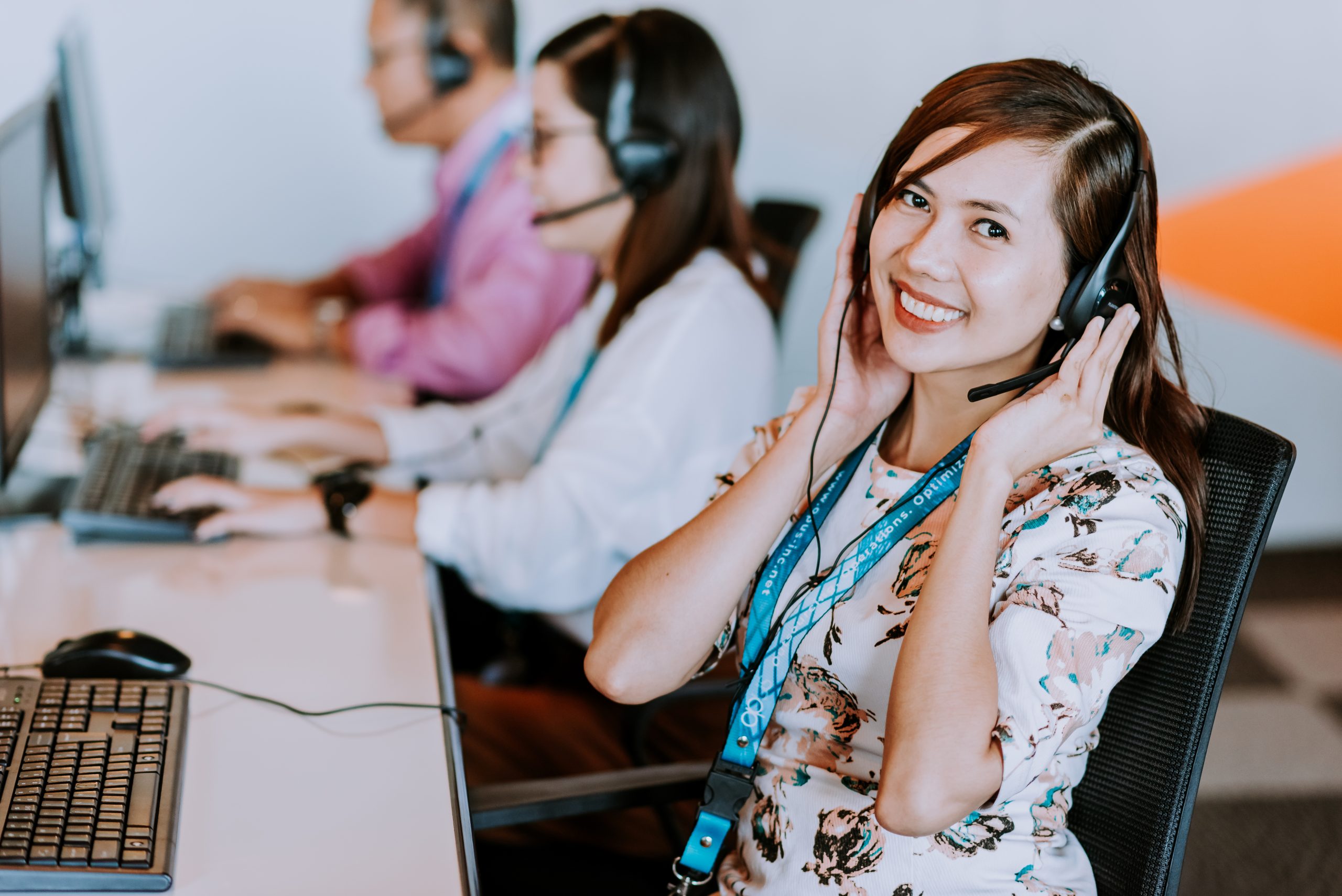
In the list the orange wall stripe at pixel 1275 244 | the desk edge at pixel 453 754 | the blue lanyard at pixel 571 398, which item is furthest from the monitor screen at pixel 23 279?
the orange wall stripe at pixel 1275 244

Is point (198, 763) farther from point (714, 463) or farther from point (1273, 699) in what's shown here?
point (1273, 699)

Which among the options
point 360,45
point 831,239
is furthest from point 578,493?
point 360,45

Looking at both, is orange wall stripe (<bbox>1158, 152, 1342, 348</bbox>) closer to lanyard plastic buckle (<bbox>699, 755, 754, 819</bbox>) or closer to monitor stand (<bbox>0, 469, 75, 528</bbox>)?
lanyard plastic buckle (<bbox>699, 755, 754, 819</bbox>)

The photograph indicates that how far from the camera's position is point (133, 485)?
4.99ft

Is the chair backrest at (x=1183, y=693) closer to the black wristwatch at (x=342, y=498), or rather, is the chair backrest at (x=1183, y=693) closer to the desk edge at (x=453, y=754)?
the desk edge at (x=453, y=754)

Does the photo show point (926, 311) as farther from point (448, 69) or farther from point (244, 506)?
point (448, 69)

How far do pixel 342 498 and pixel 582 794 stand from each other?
61cm

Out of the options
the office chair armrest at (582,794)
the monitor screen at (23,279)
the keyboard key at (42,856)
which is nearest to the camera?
the keyboard key at (42,856)

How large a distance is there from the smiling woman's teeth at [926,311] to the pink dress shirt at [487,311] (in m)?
1.14

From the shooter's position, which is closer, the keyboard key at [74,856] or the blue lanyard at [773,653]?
the keyboard key at [74,856]

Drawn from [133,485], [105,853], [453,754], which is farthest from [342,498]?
[105,853]

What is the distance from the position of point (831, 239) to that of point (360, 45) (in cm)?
151

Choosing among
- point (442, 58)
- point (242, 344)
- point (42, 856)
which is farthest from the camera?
point (442, 58)

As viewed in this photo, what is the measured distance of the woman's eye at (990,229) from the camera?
0.97 meters
